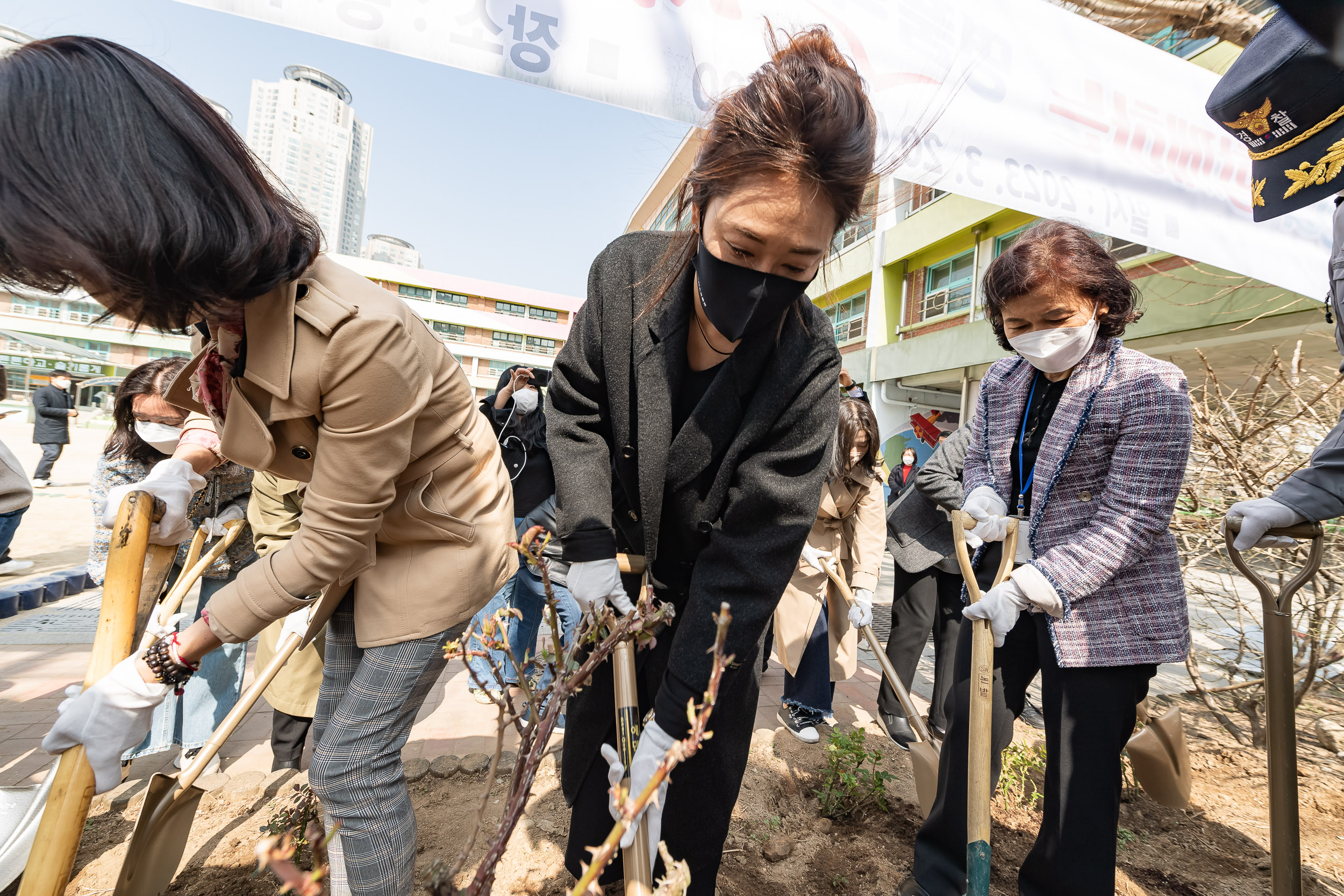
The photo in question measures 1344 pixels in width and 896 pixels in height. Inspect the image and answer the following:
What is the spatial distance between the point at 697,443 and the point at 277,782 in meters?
2.35

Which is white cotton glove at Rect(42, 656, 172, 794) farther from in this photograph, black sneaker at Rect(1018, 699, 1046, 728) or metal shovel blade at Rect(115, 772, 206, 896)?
black sneaker at Rect(1018, 699, 1046, 728)

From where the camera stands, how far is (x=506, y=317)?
4653 centimetres

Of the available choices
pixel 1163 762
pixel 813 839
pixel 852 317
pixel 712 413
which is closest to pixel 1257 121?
pixel 712 413

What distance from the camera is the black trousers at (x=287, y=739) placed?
2586mm

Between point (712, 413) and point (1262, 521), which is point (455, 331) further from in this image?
point (1262, 521)

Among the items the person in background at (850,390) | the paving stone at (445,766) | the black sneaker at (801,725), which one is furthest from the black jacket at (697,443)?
the person in background at (850,390)

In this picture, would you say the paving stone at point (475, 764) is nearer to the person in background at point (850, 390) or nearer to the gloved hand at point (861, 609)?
the gloved hand at point (861, 609)

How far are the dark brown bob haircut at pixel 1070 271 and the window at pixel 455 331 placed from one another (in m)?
46.9

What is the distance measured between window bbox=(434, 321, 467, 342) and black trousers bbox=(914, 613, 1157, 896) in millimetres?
47106

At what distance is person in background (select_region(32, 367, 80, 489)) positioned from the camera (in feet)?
33.8

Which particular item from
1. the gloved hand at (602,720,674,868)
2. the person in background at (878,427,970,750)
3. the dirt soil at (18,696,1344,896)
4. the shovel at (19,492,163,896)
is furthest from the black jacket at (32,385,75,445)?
the gloved hand at (602,720,674,868)

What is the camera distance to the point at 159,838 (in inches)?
68.2

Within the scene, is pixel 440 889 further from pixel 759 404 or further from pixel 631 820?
pixel 759 404

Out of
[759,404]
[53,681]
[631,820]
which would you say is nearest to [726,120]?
[759,404]
